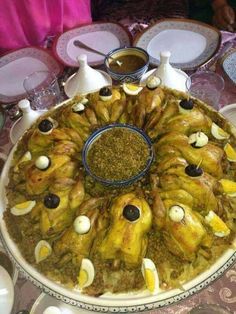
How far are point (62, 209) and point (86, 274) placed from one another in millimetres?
200

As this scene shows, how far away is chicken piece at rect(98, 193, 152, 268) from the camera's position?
3.66ft

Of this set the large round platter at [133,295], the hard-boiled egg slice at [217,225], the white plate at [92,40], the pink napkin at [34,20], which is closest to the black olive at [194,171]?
the hard-boiled egg slice at [217,225]

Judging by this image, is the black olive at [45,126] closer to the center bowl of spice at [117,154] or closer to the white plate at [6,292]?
the center bowl of spice at [117,154]

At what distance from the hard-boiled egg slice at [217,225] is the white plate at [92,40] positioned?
0.99m

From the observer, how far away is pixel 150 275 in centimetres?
112

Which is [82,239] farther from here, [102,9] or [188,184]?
[102,9]

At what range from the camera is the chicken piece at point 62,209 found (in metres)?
1.21

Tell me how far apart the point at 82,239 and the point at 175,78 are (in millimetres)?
797

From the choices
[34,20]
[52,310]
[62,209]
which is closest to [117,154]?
[62,209]

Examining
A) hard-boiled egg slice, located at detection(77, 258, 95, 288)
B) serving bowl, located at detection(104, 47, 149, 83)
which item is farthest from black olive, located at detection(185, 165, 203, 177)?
serving bowl, located at detection(104, 47, 149, 83)

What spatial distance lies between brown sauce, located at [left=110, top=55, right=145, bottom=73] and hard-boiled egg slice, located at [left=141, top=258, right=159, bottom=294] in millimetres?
864

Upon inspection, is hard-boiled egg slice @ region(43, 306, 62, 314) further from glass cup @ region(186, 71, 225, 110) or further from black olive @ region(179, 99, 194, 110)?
glass cup @ region(186, 71, 225, 110)

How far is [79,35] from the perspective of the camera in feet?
6.69

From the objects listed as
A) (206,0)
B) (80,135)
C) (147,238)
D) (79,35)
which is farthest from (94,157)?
(206,0)
